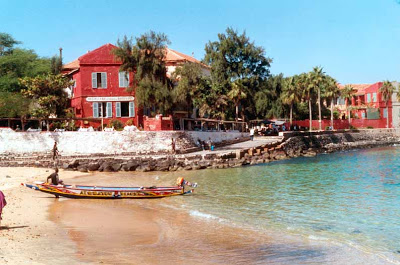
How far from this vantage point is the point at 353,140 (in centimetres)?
7481

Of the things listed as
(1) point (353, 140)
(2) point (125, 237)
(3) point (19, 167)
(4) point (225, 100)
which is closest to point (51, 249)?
(2) point (125, 237)

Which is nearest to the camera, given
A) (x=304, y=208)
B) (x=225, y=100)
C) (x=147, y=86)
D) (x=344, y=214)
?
(x=344, y=214)

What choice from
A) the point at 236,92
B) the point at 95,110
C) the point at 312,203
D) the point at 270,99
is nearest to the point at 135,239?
the point at 312,203

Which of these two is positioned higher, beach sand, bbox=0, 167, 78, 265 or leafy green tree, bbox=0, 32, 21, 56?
leafy green tree, bbox=0, 32, 21, 56

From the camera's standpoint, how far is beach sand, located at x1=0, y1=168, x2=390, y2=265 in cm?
1284

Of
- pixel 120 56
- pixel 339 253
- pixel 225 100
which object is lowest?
pixel 339 253

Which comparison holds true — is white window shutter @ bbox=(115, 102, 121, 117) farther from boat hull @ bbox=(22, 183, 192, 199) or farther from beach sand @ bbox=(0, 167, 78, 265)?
boat hull @ bbox=(22, 183, 192, 199)

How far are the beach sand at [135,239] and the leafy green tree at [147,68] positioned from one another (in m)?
26.0

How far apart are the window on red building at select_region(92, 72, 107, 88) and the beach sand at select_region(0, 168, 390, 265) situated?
30107 mm

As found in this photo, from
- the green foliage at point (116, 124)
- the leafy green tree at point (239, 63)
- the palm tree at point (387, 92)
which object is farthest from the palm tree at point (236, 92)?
the palm tree at point (387, 92)

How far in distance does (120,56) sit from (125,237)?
36276 millimetres

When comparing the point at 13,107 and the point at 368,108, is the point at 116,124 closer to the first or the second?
the point at 13,107

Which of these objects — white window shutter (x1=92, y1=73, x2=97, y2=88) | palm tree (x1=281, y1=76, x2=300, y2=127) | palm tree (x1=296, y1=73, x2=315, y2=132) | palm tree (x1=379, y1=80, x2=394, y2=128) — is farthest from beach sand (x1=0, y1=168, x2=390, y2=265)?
palm tree (x1=379, y1=80, x2=394, y2=128)

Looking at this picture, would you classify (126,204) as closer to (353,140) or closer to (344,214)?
(344,214)
